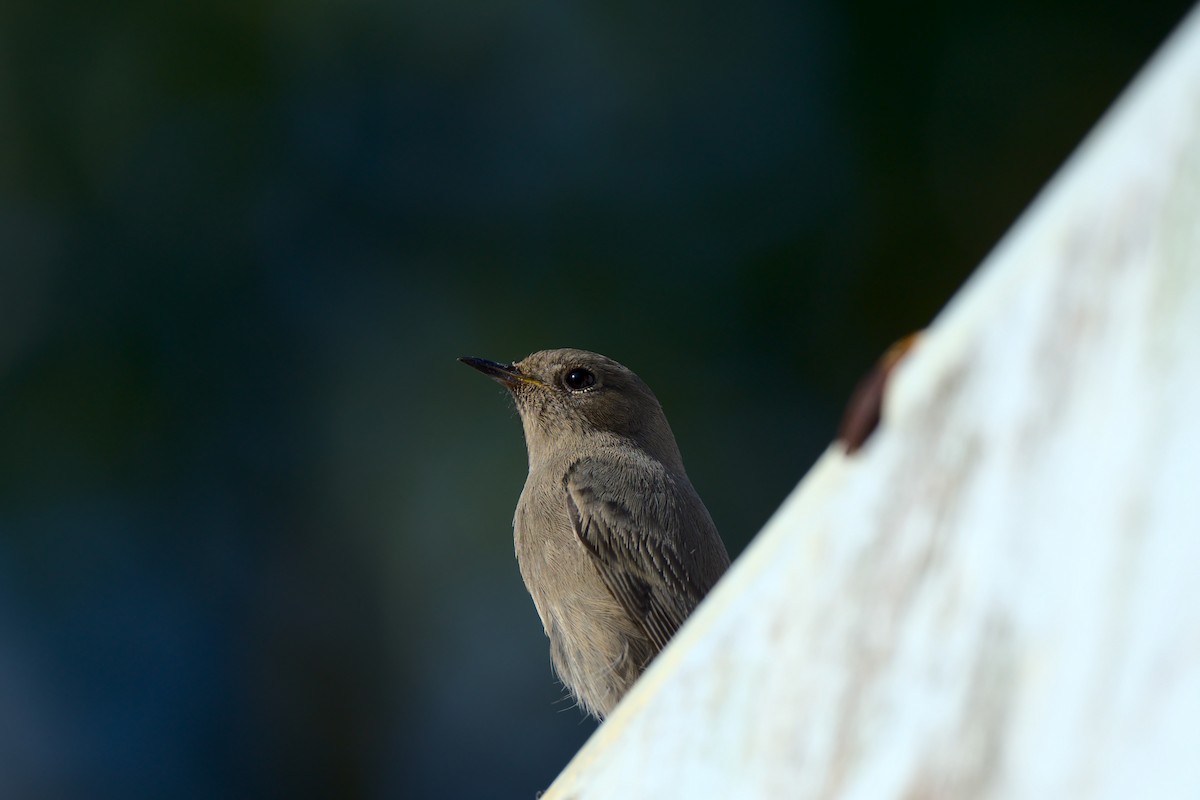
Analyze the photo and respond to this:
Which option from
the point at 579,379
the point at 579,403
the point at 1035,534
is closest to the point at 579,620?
the point at 579,403

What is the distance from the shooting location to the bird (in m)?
4.72

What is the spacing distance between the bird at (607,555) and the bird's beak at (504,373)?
1.02 feet

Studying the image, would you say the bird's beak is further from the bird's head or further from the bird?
the bird

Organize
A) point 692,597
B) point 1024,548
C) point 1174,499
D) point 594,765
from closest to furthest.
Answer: point 1174,499 < point 1024,548 < point 594,765 < point 692,597

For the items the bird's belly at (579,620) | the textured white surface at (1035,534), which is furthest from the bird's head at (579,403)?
the textured white surface at (1035,534)

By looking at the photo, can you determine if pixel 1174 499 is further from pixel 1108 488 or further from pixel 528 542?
pixel 528 542

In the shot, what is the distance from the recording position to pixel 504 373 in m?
5.82

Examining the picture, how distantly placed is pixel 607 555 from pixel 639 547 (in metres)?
0.12

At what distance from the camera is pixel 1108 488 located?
75cm

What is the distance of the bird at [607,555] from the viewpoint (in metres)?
4.72

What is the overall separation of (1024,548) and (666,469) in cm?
471

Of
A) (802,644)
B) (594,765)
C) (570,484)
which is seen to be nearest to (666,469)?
(570,484)

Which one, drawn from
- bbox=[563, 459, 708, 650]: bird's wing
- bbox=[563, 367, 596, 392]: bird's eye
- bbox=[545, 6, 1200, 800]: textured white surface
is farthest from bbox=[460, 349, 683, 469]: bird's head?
bbox=[545, 6, 1200, 800]: textured white surface

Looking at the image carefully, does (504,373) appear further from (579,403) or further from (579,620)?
(579,620)
